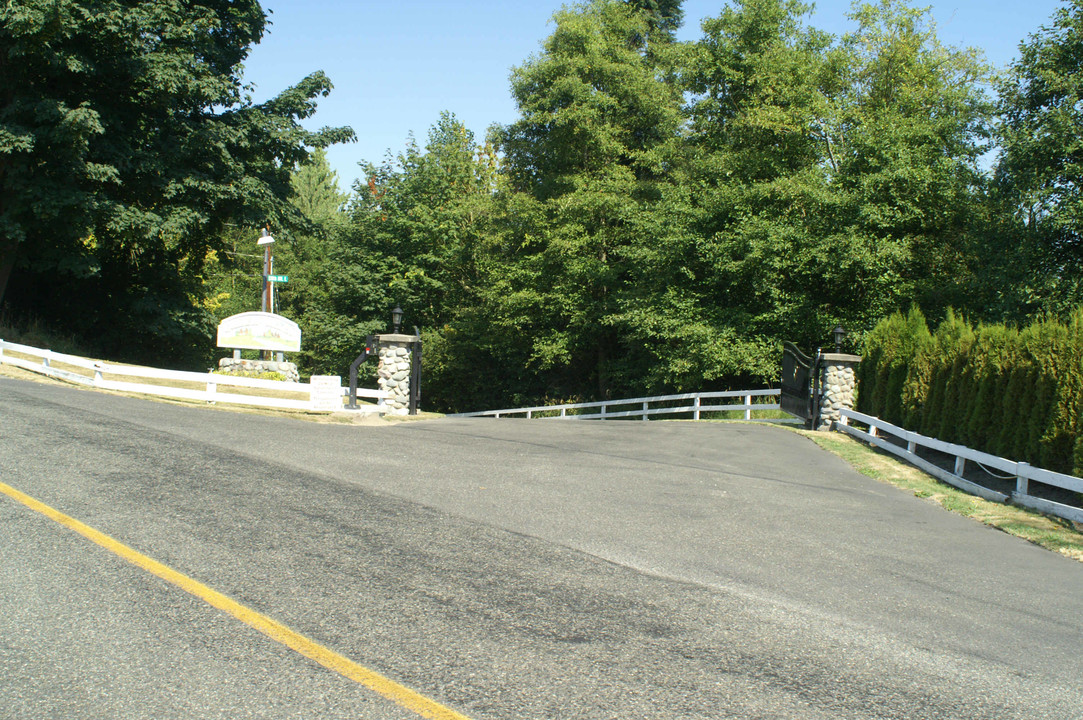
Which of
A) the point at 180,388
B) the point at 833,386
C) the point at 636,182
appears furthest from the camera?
the point at 636,182

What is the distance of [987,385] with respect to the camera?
1393cm

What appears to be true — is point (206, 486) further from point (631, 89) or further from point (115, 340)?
point (631, 89)

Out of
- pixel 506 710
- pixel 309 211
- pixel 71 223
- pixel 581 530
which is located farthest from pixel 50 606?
pixel 309 211

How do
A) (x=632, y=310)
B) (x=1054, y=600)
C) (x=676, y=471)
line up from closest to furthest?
1. (x=1054, y=600)
2. (x=676, y=471)
3. (x=632, y=310)

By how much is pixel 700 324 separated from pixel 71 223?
1875 cm

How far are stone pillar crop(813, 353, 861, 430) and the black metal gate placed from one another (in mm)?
294

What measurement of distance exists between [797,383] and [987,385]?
6.07 metres

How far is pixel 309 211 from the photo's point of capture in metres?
59.6

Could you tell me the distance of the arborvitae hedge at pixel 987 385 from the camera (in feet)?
38.1

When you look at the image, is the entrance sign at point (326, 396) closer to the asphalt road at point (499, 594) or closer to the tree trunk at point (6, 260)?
the asphalt road at point (499, 594)

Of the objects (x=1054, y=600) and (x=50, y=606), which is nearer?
(x=50, y=606)

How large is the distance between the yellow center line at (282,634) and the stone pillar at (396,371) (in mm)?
12188

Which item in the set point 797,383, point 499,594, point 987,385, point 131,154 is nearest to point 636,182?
point 797,383

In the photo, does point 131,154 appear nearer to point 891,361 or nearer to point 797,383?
point 797,383
